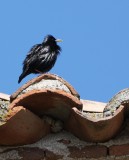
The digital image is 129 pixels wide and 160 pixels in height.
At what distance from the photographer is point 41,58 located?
7.95 m

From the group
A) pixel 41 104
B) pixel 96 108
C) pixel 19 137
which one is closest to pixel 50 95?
pixel 41 104

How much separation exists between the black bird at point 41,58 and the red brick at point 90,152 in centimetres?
519

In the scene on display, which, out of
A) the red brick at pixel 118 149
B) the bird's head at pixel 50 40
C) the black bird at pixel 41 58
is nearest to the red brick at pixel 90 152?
the red brick at pixel 118 149

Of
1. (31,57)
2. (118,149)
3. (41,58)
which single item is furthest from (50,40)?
(118,149)

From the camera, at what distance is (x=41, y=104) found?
2504 millimetres

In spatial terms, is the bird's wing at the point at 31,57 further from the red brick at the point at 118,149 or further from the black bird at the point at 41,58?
the red brick at the point at 118,149

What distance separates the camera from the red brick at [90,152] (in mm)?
2467

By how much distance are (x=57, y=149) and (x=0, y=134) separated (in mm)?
274

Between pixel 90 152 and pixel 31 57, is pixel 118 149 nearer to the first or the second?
pixel 90 152

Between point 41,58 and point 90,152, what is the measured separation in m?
5.53

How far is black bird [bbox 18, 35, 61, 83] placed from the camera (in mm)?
7707

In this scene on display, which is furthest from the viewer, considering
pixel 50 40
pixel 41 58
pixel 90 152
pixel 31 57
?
pixel 50 40

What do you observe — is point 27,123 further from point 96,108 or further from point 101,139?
point 96,108

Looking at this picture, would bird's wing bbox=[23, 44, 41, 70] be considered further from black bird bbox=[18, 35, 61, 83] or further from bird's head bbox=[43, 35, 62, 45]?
bird's head bbox=[43, 35, 62, 45]
